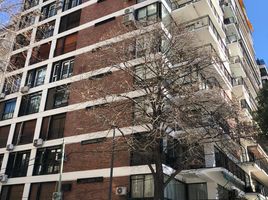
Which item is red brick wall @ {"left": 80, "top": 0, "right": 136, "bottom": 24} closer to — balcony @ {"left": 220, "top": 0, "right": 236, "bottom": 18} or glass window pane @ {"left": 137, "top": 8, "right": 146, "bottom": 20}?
glass window pane @ {"left": 137, "top": 8, "right": 146, "bottom": 20}

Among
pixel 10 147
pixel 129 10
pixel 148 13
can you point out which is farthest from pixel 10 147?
pixel 148 13

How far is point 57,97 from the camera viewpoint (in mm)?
25719

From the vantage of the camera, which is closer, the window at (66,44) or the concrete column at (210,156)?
the concrete column at (210,156)

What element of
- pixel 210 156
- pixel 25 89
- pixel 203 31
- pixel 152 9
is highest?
pixel 152 9

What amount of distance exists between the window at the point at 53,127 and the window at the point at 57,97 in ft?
3.29

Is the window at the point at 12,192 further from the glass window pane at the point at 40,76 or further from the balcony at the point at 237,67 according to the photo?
the balcony at the point at 237,67

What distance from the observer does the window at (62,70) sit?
26266mm

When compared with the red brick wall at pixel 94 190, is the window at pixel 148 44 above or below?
above

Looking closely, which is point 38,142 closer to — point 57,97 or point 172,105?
point 57,97

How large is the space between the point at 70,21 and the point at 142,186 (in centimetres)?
1738

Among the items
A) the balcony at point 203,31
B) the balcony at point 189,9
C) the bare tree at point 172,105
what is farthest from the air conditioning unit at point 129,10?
the bare tree at point 172,105

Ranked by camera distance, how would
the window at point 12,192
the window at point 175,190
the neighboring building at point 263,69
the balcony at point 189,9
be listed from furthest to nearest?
1. the neighboring building at point 263,69
2. the balcony at point 189,9
3. the window at point 12,192
4. the window at point 175,190

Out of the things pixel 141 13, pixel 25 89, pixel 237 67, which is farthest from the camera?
pixel 237 67

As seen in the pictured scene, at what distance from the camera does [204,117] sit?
15695 mm
